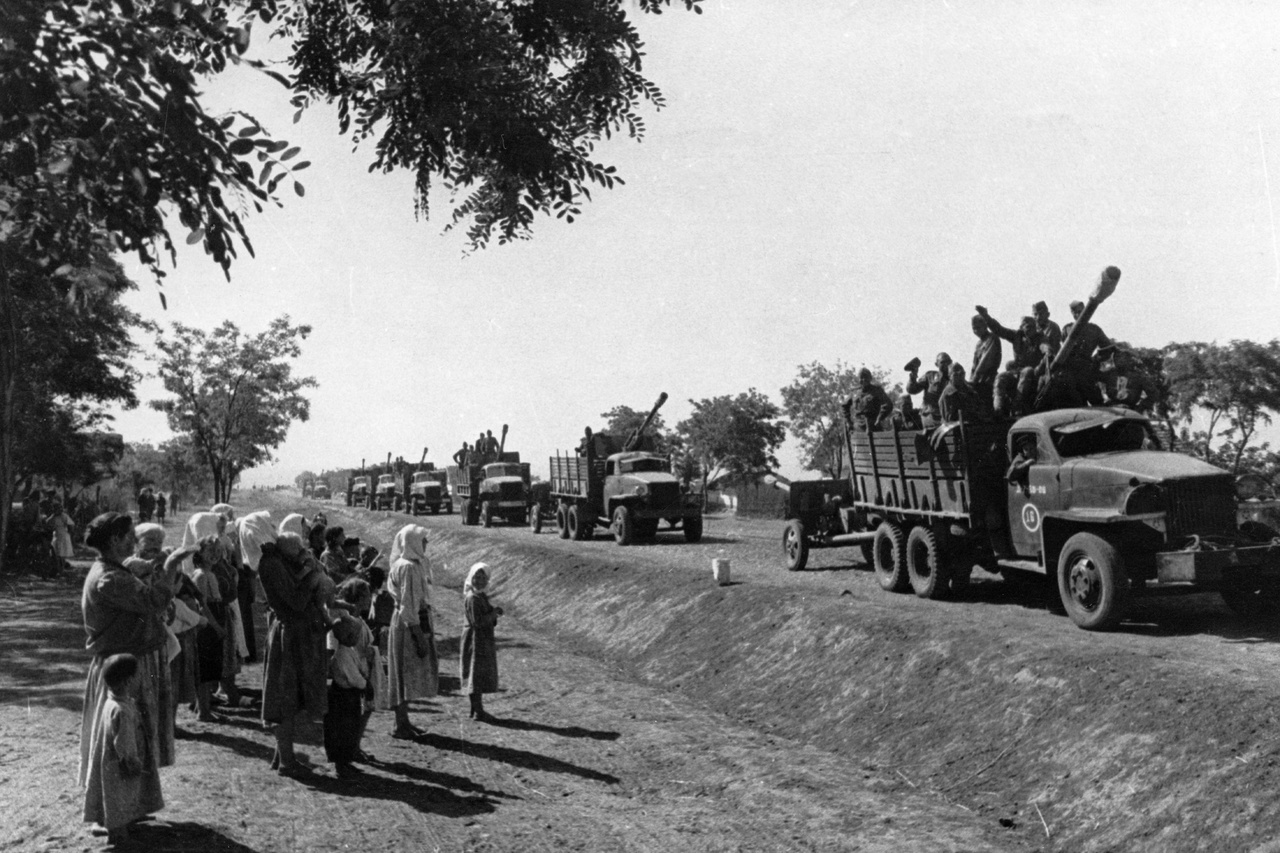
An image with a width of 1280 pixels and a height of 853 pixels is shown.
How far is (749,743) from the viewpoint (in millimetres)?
9570

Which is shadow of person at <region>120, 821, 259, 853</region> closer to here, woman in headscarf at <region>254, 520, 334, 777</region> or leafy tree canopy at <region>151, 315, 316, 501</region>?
woman in headscarf at <region>254, 520, 334, 777</region>

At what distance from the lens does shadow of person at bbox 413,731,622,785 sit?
338 inches

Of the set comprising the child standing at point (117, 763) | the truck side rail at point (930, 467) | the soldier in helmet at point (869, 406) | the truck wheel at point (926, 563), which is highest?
the soldier in helmet at point (869, 406)

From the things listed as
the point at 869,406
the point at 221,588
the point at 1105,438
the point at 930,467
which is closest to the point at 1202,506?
the point at 1105,438

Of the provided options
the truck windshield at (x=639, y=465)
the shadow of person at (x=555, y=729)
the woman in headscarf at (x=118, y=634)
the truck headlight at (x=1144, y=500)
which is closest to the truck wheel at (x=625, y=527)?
the truck windshield at (x=639, y=465)

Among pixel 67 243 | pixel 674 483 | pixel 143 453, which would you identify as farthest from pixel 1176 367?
pixel 143 453

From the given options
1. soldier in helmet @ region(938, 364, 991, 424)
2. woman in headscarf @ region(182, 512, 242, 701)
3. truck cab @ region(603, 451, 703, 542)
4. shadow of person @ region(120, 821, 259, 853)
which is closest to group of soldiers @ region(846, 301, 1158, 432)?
soldier in helmet @ region(938, 364, 991, 424)

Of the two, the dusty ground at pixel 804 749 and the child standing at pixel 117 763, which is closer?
the child standing at pixel 117 763

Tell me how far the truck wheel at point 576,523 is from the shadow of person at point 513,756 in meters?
18.9

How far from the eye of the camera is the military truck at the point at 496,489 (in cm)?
3769

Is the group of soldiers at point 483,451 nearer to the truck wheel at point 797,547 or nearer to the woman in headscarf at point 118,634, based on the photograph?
the truck wheel at point 797,547

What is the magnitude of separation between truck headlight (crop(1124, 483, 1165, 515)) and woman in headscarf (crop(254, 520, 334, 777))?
7.40 metres

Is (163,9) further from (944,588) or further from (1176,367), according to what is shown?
(1176,367)

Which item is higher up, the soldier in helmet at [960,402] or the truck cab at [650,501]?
the soldier in helmet at [960,402]
